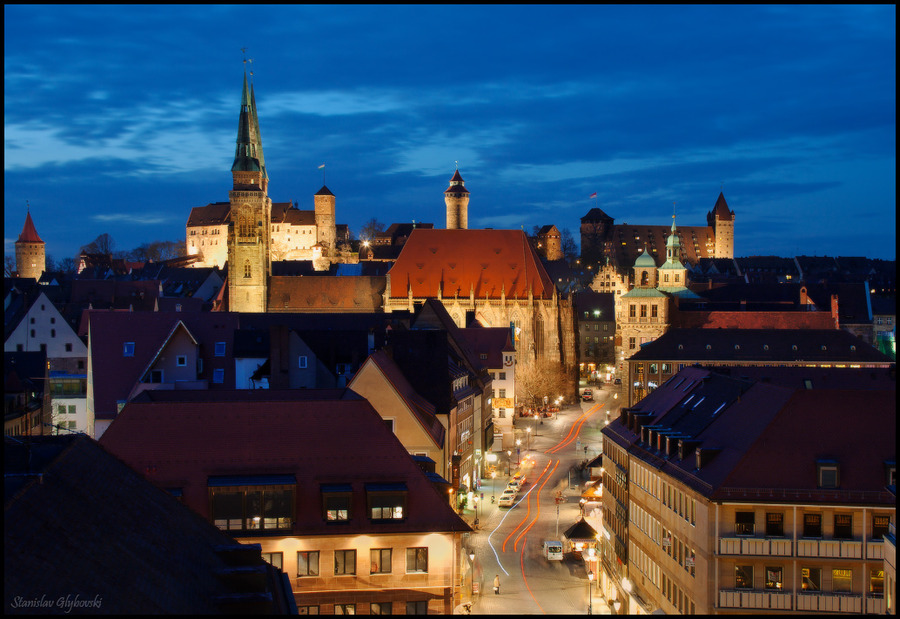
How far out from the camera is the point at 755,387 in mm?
38938

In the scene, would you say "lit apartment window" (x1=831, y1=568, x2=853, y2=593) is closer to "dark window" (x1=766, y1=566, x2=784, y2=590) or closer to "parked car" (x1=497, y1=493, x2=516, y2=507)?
"dark window" (x1=766, y1=566, x2=784, y2=590)

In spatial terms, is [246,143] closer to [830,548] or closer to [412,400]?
[412,400]

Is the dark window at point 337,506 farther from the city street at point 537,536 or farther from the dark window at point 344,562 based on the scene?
the city street at point 537,536

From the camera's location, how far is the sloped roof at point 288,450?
30844 millimetres

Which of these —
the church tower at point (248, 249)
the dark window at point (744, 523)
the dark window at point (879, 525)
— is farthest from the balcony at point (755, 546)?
the church tower at point (248, 249)

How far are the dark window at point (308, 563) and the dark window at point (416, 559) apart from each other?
2.72 meters

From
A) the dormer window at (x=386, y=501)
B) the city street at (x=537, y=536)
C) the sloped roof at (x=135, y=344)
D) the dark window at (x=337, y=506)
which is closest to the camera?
the dark window at (x=337, y=506)

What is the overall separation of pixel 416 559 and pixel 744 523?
10780mm

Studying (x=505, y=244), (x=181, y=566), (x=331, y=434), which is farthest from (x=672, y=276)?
(x=181, y=566)

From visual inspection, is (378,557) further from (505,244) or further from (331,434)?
(505,244)

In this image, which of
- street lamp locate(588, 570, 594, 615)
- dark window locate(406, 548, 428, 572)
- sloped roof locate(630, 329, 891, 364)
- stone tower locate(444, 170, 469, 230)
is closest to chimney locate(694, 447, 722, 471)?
street lamp locate(588, 570, 594, 615)

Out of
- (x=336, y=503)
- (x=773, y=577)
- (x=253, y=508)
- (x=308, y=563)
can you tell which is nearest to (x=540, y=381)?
(x=773, y=577)

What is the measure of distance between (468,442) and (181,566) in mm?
47766

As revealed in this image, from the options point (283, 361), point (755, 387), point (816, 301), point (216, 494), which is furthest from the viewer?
point (816, 301)
